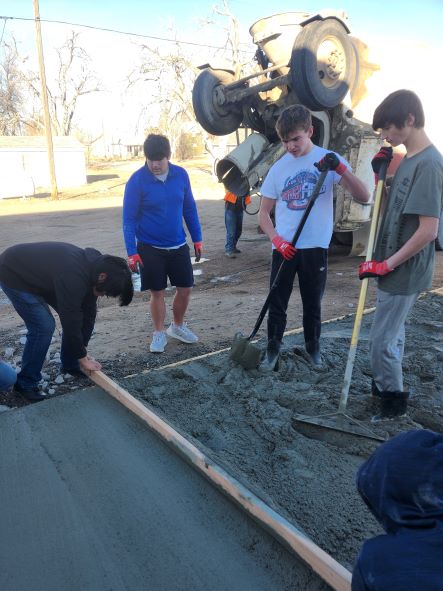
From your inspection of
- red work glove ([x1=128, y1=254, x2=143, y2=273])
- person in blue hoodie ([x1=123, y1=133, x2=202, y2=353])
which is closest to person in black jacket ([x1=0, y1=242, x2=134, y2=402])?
red work glove ([x1=128, y1=254, x2=143, y2=273])

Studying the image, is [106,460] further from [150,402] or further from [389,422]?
[389,422]

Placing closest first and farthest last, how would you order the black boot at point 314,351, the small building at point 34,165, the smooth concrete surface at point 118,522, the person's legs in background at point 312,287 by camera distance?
the smooth concrete surface at point 118,522 < the person's legs in background at point 312,287 < the black boot at point 314,351 < the small building at point 34,165

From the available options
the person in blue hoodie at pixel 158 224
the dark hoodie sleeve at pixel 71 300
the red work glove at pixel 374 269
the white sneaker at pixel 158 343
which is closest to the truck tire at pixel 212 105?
the person in blue hoodie at pixel 158 224

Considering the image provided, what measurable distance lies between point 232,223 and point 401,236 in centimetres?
575

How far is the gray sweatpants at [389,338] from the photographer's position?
259cm

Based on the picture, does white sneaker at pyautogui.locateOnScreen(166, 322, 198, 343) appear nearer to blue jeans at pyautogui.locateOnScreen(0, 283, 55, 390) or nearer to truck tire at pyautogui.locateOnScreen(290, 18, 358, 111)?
blue jeans at pyautogui.locateOnScreen(0, 283, 55, 390)

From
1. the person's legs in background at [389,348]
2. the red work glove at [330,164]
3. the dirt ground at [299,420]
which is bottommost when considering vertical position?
the dirt ground at [299,420]

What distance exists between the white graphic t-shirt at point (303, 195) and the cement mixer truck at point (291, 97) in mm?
3103

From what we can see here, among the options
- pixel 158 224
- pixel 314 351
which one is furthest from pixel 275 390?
pixel 158 224

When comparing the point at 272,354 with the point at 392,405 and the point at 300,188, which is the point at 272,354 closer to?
the point at 392,405

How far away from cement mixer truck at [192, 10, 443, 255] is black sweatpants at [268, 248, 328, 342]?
3383 mm

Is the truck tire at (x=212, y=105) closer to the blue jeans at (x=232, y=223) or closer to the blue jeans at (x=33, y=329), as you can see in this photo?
the blue jeans at (x=232, y=223)

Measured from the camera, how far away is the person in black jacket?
2932mm

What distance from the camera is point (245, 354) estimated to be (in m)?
3.41
